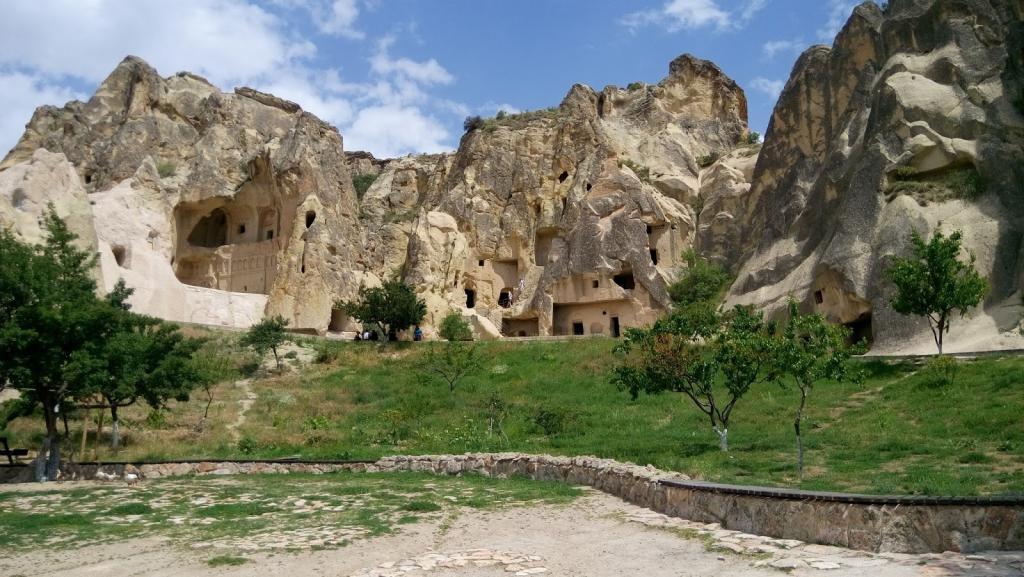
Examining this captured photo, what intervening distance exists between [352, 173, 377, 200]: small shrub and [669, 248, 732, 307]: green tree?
30.5 m

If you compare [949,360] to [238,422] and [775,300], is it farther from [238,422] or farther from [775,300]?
[238,422]

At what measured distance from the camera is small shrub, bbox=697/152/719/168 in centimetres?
5428

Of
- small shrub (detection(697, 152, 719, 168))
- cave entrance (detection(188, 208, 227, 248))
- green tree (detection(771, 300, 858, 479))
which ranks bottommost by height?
green tree (detection(771, 300, 858, 479))

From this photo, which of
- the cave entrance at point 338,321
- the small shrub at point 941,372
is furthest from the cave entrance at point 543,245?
the small shrub at point 941,372

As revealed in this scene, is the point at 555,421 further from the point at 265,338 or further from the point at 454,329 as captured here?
the point at 454,329

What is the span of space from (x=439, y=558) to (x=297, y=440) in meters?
14.6

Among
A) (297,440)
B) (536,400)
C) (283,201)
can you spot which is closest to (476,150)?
(283,201)

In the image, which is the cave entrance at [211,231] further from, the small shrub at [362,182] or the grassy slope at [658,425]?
the grassy slope at [658,425]

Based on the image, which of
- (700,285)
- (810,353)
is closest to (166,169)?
(700,285)

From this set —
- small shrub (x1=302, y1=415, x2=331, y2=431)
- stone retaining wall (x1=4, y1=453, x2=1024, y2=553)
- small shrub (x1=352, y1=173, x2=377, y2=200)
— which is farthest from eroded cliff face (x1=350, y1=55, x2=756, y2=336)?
stone retaining wall (x1=4, y1=453, x2=1024, y2=553)

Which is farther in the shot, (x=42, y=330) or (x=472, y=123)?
(x=472, y=123)

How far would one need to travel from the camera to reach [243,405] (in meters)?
27.4

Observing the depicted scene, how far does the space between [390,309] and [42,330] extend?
71.5ft

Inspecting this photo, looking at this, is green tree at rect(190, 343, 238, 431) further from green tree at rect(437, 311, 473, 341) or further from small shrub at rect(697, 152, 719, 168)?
small shrub at rect(697, 152, 719, 168)
